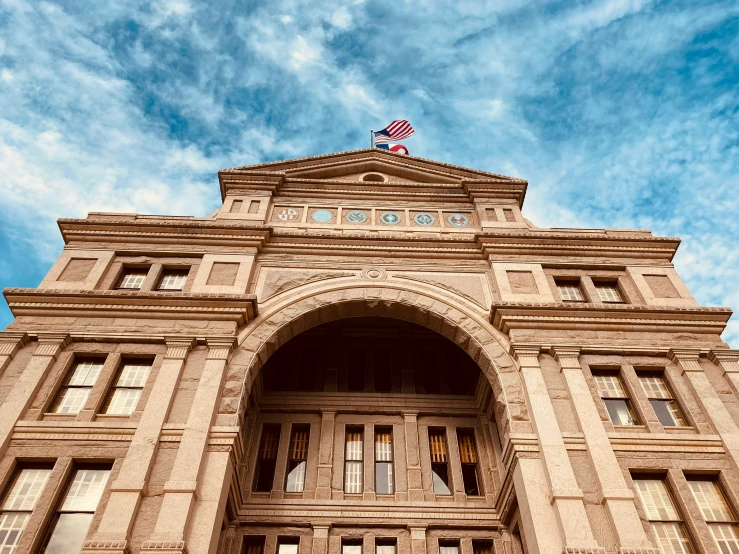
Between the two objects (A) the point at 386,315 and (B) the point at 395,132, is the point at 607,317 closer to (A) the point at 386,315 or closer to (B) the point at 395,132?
(A) the point at 386,315

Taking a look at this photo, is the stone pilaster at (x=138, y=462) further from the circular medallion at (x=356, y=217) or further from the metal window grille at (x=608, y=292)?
the metal window grille at (x=608, y=292)

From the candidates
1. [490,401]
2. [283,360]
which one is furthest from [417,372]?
[283,360]

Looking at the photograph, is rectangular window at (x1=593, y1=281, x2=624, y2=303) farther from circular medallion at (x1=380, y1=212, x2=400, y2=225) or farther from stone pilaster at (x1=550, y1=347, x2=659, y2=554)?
circular medallion at (x1=380, y1=212, x2=400, y2=225)

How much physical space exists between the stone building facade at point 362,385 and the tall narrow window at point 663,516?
6 cm

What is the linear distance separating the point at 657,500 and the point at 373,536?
7.78 m

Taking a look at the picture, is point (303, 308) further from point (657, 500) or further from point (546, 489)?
point (657, 500)

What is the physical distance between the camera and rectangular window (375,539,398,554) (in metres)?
17.0

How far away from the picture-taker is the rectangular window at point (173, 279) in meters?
19.4

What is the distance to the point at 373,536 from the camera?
17109mm

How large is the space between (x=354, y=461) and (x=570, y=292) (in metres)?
9.21

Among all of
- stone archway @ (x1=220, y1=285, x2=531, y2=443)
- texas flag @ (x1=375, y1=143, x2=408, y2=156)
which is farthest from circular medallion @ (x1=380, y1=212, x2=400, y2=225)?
texas flag @ (x1=375, y1=143, x2=408, y2=156)

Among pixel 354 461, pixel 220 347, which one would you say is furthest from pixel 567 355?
pixel 220 347

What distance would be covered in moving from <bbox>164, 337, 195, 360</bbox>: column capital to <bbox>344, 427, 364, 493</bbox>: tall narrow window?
6.36 meters

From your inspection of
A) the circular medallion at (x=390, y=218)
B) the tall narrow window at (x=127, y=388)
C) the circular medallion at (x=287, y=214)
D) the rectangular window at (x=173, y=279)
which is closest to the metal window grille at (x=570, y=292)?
the circular medallion at (x=390, y=218)
